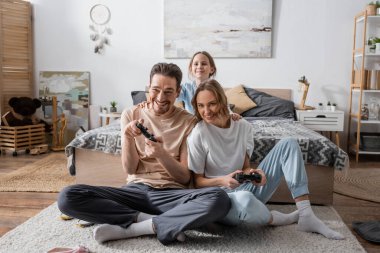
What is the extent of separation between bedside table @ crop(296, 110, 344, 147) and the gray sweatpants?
2589 mm

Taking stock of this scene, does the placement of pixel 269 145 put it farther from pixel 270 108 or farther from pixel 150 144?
pixel 270 108

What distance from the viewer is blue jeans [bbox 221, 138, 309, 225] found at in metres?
1.71


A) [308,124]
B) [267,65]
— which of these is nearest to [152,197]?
[308,124]

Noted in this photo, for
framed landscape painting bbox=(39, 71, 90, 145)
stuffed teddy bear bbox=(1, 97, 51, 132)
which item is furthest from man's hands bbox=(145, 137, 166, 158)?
framed landscape painting bbox=(39, 71, 90, 145)

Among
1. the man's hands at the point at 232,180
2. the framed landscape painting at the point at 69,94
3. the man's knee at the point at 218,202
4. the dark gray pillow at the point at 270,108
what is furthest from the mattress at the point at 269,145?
the framed landscape painting at the point at 69,94

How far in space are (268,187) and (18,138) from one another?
319cm

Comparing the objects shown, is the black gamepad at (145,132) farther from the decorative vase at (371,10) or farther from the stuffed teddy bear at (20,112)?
the decorative vase at (371,10)

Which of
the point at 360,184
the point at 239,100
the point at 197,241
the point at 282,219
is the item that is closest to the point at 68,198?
the point at 197,241

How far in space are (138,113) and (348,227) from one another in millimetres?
1260

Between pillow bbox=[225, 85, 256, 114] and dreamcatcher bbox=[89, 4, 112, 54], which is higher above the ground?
dreamcatcher bbox=[89, 4, 112, 54]

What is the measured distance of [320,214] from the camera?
7.34 feet

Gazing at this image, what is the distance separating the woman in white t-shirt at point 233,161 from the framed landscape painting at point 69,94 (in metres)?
3.16

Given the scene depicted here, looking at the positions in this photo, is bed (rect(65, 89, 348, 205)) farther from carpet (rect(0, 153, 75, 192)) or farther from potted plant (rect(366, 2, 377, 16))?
potted plant (rect(366, 2, 377, 16))

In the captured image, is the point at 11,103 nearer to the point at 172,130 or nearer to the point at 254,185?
the point at 172,130
